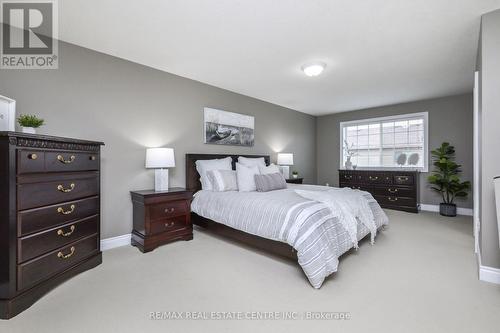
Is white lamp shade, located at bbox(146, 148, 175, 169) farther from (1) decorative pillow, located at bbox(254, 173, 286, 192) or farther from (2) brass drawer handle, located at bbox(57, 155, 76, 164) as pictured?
(1) decorative pillow, located at bbox(254, 173, 286, 192)

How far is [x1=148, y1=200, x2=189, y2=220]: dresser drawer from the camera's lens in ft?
9.51

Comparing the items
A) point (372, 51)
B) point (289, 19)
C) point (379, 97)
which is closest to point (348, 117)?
point (379, 97)

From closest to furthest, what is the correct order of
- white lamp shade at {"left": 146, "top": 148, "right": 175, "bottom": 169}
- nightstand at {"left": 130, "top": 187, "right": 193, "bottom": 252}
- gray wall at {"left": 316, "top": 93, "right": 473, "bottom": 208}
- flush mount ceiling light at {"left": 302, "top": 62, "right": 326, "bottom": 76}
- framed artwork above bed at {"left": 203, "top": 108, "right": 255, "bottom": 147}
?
nightstand at {"left": 130, "top": 187, "right": 193, "bottom": 252} < white lamp shade at {"left": 146, "top": 148, "right": 175, "bottom": 169} < flush mount ceiling light at {"left": 302, "top": 62, "right": 326, "bottom": 76} < framed artwork above bed at {"left": 203, "top": 108, "right": 255, "bottom": 147} < gray wall at {"left": 316, "top": 93, "right": 473, "bottom": 208}

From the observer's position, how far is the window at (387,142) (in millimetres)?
5363

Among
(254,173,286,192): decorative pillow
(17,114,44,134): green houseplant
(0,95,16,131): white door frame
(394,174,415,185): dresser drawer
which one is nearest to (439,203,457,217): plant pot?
(394,174,415,185): dresser drawer

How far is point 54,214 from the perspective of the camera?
1.99 metres

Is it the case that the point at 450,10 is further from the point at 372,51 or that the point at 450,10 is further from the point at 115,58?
the point at 115,58

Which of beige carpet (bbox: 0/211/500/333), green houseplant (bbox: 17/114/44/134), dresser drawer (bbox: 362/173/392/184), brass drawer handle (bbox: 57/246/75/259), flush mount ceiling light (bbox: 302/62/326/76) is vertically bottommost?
beige carpet (bbox: 0/211/500/333)

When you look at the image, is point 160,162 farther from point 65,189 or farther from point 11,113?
point 11,113

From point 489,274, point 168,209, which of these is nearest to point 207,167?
point 168,209

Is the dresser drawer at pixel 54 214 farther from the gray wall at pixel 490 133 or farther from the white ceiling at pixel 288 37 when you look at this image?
the gray wall at pixel 490 133

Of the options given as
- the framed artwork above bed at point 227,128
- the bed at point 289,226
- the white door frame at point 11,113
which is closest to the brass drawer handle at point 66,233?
the white door frame at point 11,113

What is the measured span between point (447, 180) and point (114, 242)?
6105 millimetres

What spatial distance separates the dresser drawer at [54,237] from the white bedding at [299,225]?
142 cm
